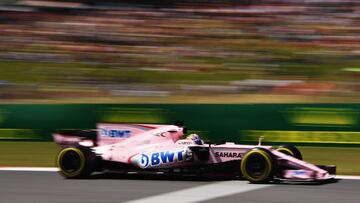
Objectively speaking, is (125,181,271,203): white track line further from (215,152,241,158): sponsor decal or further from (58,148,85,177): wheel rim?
(58,148,85,177): wheel rim

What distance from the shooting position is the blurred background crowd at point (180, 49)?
949 inches

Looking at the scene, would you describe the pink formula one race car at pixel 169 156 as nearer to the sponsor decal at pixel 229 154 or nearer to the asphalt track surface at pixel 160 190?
the sponsor decal at pixel 229 154

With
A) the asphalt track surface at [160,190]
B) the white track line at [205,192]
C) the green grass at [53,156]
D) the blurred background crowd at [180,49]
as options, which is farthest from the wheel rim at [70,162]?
the blurred background crowd at [180,49]

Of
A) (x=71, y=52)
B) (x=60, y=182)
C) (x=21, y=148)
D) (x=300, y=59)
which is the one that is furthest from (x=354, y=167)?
(x=71, y=52)

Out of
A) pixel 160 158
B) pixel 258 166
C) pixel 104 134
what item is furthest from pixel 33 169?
pixel 258 166

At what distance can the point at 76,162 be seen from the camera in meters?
9.46

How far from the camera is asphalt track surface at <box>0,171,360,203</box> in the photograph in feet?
25.1

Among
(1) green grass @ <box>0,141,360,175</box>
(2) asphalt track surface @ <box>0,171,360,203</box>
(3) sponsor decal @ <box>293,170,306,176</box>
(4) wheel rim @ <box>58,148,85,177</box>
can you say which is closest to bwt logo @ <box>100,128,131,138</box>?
(4) wheel rim @ <box>58,148,85,177</box>

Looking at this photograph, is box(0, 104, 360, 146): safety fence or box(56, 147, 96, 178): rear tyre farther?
box(0, 104, 360, 146): safety fence

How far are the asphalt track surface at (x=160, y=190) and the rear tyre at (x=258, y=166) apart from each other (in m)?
0.12

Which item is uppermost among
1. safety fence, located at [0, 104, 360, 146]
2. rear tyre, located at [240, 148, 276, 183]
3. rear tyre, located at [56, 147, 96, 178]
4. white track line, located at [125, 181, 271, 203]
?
safety fence, located at [0, 104, 360, 146]

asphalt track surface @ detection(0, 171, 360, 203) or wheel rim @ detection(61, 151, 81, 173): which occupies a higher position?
wheel rim @ detection(61, 151, 81, 173)

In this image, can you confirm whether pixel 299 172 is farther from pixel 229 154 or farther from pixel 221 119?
pixel 221 119

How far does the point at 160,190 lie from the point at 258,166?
1.30 m
